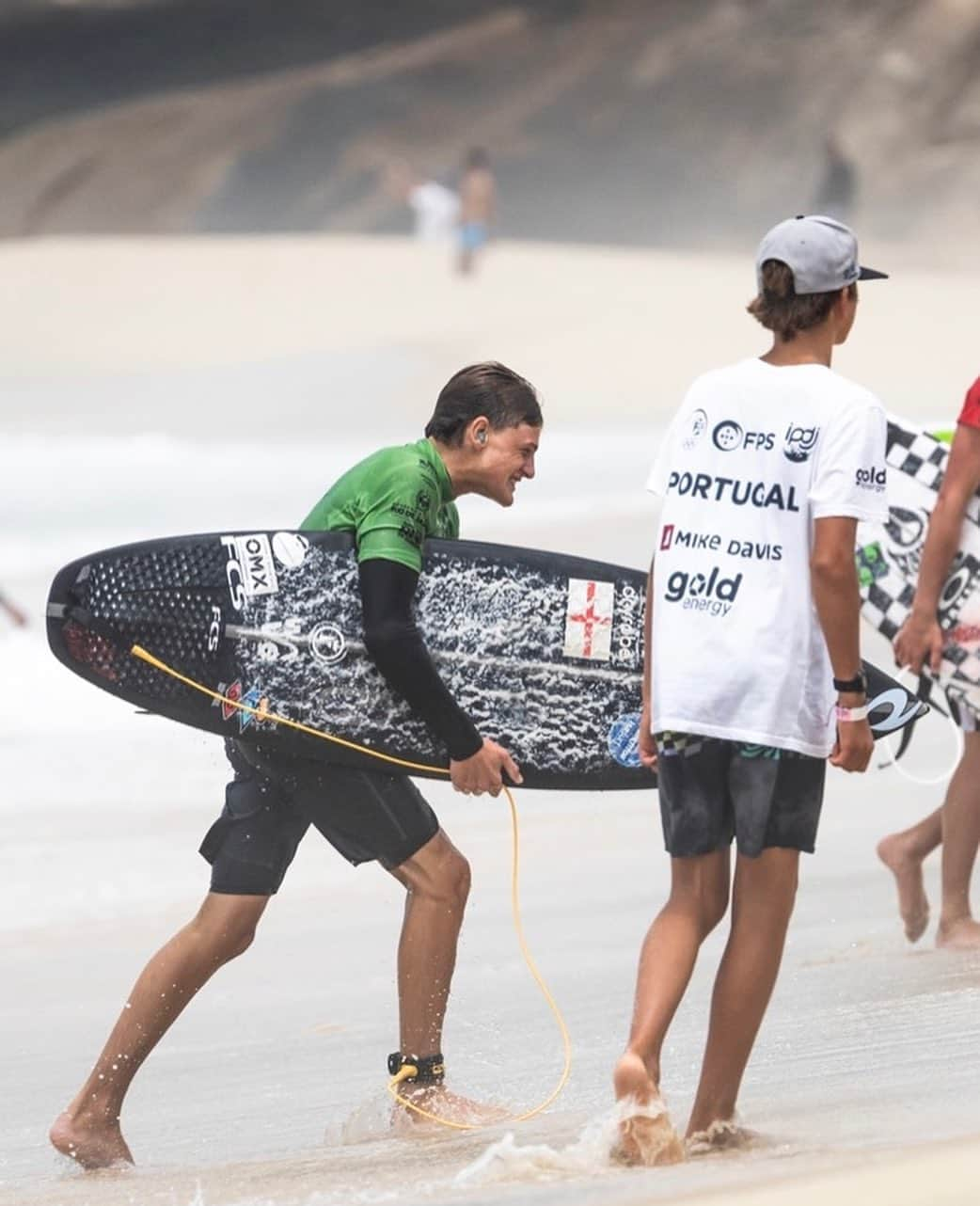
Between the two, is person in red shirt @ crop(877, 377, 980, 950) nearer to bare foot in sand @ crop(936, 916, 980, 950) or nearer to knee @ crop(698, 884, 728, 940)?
bare foot in sand @ crop(936, 916, 980, 950)

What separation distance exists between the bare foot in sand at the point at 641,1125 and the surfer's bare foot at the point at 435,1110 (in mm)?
637

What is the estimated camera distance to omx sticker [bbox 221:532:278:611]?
362 centimetres

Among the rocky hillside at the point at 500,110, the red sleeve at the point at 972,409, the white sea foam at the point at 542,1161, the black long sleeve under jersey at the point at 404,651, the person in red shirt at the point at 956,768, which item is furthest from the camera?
the rocky hillside at the point at 500,110

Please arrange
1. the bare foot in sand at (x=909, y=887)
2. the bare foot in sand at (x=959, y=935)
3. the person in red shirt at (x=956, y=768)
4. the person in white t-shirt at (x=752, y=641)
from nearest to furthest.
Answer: the person in white t-shirt at (x=752, y=641) → the person in red shirt at (x=956, y=768) → the bare foot in sand at (x=959, y=935) → the bare foot in sand at (x=909, y=887)

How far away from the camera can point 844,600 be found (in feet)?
8.95

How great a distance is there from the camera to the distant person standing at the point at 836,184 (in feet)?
98.7

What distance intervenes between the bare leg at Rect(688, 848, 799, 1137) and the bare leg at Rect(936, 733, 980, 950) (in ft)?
5.18

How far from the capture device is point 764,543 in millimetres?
2777

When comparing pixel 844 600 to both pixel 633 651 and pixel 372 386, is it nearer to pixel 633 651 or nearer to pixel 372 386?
pixel 633 651

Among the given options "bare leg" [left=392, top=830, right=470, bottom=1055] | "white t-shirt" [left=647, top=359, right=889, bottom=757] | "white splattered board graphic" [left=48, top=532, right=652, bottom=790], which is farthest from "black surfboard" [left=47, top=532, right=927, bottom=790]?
"white t-shirt" [left=647, top=359, right=889, bottom=757]

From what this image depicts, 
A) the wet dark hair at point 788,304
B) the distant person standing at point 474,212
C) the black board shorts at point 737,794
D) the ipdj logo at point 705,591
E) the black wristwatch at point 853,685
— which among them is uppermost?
the distant person standing at point 474,212

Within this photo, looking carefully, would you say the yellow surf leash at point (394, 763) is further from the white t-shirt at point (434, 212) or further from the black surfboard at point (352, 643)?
the white t-shirt at point (434, 212)

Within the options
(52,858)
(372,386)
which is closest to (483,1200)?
(52,858)

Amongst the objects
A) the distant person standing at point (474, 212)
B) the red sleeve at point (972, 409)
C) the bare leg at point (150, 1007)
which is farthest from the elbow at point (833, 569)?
the distant person standing at point (474, 212)
